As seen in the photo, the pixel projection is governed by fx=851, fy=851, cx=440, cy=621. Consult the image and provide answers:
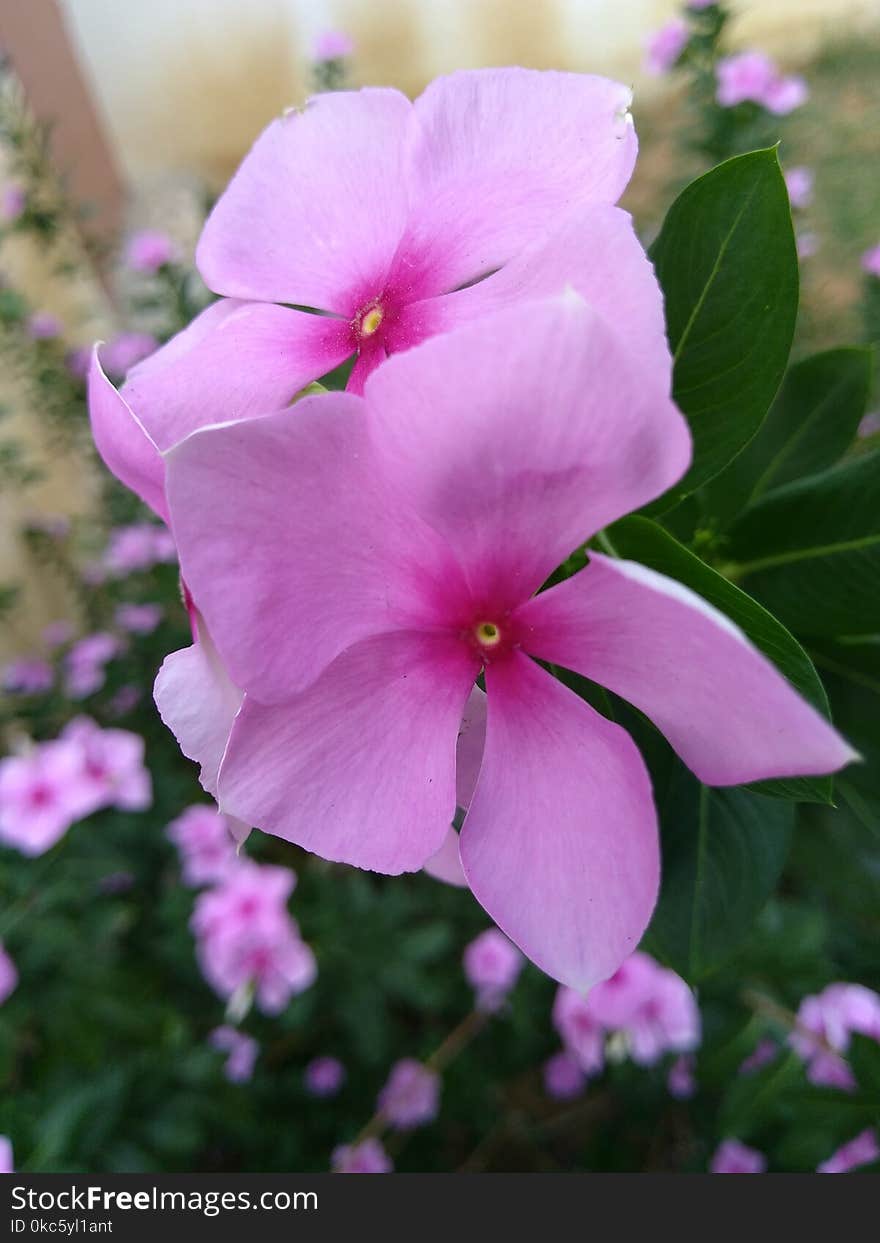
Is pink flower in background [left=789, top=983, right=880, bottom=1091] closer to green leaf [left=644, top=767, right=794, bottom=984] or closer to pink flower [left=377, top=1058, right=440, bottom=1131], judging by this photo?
green leaf [left=644, top=767, right=794, bottom=984]

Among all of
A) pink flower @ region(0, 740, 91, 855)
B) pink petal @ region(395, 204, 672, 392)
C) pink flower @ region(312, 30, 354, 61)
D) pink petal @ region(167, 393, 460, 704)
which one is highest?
pink flower @ region(312, 30, 354, 61)

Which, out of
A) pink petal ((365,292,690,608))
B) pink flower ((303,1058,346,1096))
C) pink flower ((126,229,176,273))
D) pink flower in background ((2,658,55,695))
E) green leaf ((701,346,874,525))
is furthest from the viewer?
pink flower in background ((2,658,55,695))

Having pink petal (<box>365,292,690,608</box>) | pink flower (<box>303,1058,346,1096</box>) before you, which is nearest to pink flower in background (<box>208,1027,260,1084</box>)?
pink flower (<box>303,1058,346,1096</box>)

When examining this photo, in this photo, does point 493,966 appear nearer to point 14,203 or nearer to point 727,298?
point 727,298

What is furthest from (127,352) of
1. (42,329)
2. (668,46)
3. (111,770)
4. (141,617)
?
(668,46)

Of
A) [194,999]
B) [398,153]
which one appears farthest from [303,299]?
[194,999]
